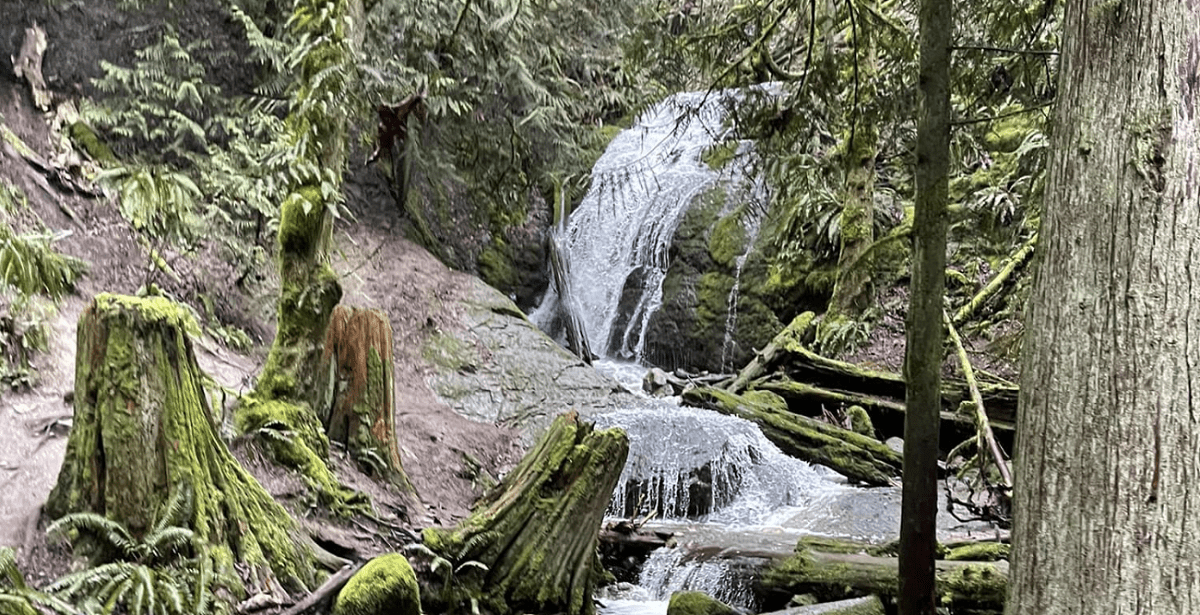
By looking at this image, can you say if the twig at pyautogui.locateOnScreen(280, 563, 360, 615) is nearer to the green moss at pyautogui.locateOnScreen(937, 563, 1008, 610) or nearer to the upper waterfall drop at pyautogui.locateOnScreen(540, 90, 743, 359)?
the green moss at pyautogui.locateOnScreen(937, 563, 1008, 610)

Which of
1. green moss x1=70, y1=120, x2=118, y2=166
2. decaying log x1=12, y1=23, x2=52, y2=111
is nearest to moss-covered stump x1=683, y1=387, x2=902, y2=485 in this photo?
green moss x1=70, y1=120, x2=118, y2=166

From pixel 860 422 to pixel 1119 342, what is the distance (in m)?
8.89

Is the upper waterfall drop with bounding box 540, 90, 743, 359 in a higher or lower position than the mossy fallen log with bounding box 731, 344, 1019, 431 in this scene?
higher

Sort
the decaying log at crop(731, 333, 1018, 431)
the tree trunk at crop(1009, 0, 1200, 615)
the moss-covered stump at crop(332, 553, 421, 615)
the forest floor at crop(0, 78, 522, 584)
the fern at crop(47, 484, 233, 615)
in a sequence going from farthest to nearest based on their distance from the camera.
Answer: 1. the decaying log at crop(731, 333, 1018, 431)
2. the forest floor at crop(0, 78, 522, 584)
3. the moss-covered stump at crop(332, 553, 421, 615)
4. the fern at crop(47, 484, 233, 615)
5. the tree trunk at crop(1009, 0, 1200, 615)

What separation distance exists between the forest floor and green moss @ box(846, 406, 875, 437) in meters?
4.55

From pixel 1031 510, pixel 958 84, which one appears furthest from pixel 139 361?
pixel 958 84

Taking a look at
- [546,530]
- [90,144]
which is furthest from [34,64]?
[546,530]

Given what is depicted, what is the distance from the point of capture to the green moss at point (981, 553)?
5633 millimetres

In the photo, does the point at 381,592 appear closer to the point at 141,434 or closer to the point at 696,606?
the point at 141,434

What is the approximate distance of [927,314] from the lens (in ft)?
13.3

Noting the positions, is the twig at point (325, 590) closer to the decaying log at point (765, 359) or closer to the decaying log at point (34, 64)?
the decaying log at point (765, 359)

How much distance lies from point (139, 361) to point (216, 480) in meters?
0.77

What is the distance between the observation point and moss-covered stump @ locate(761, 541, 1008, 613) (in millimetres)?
5094

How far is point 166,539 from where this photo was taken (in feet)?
12.3
